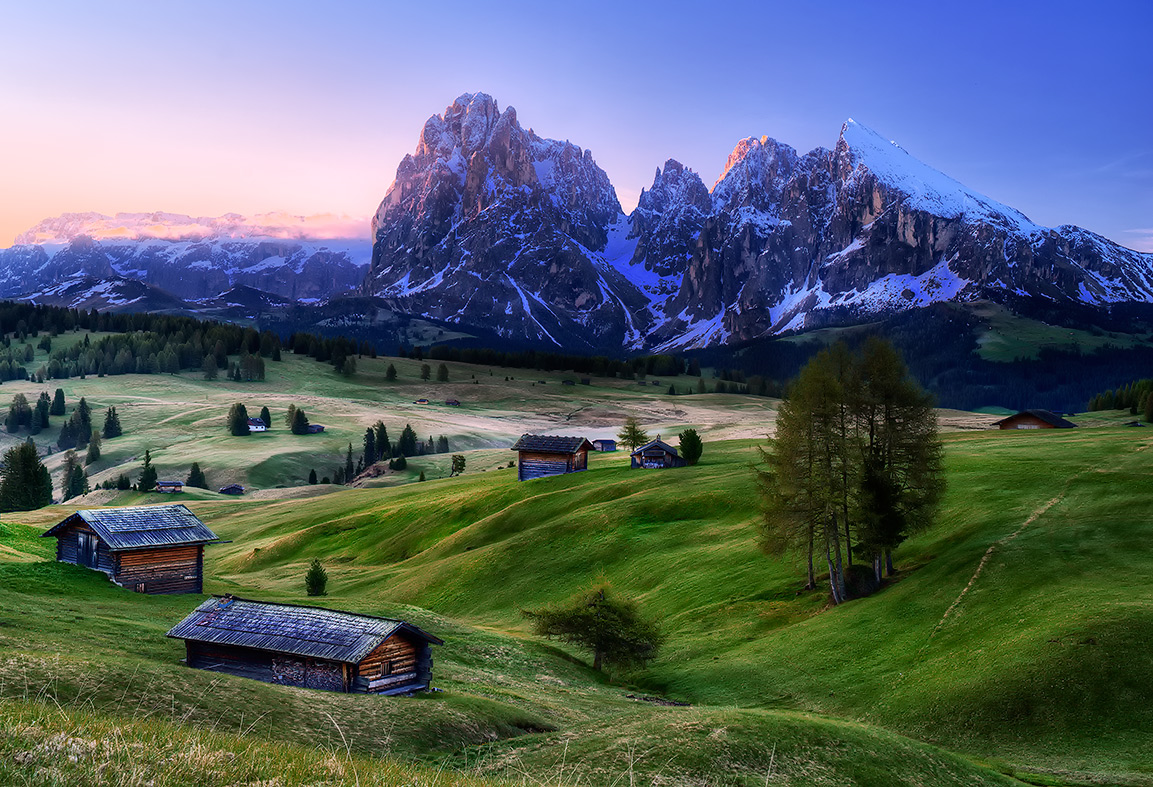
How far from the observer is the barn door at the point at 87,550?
2397 inches

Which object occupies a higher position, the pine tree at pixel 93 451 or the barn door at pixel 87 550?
the barn door at pixel 87 550

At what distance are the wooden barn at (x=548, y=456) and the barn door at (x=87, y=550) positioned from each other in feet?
186

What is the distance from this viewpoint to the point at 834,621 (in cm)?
5312

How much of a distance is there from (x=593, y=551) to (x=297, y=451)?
122784mm

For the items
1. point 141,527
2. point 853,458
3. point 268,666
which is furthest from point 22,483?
point 853,458

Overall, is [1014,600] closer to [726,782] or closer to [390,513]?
[726,782]

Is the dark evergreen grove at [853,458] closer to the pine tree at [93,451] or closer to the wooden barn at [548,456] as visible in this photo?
the wooden barn at [548,456]

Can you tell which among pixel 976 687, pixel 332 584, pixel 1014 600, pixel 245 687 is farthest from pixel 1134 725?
pixel 332 584

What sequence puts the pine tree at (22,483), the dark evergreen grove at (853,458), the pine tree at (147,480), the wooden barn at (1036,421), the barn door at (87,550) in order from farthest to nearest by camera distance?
the pine tree at (147,480) < the pine tree at (22,483) < the wooden barn at (1036,421) < the barn door at (87,550) < the dark evergreen grove at (853,458)

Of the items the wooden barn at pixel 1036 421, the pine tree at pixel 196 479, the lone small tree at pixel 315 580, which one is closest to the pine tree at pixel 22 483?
the pine tree at pixel 196 479

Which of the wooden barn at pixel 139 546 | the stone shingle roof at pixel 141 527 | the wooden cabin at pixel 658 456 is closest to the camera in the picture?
the stone shingle roof at pixel 141 527

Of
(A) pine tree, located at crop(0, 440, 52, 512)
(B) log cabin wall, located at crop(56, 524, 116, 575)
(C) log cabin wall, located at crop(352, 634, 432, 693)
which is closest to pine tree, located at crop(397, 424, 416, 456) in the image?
(A) pine tree, located at crop(0, 440, 52, 512)

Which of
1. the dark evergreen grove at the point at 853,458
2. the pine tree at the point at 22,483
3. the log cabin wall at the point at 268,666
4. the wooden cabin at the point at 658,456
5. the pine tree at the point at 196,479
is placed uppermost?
the dark evergreen grove at the point at 853,458

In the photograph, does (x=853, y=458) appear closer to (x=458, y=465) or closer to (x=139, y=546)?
(x=139, y=546)
